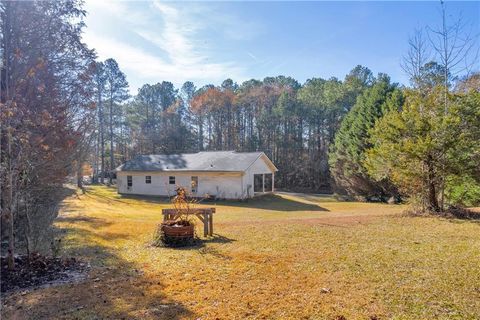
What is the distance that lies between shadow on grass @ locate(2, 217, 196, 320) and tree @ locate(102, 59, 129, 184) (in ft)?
119

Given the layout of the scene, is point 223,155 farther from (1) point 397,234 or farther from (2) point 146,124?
(2) point 146,124

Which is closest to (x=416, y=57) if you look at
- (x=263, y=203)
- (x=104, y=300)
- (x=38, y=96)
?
(x=263, y=203)

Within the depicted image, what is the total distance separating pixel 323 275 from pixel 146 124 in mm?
46430

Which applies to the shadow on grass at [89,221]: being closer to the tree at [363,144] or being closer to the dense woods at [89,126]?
the dense woods at [89,126]

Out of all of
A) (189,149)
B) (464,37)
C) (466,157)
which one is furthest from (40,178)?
(189,149)

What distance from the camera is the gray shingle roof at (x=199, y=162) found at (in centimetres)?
2509

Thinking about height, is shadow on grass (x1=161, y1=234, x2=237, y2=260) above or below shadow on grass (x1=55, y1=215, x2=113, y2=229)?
above

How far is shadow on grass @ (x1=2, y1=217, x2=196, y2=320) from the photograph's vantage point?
4.09m

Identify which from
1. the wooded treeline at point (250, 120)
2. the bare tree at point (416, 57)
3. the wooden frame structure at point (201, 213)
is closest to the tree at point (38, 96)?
the wooden frame structure at point (201, 213)

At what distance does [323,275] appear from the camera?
17.6 ft

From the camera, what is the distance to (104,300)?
457 centimetres

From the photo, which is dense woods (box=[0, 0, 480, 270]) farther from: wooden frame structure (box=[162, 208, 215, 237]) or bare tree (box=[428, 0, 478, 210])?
wooden frame structure (box=[162, 208, 215, 237])

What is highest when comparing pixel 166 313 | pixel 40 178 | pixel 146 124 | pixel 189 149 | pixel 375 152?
pixel 146 124

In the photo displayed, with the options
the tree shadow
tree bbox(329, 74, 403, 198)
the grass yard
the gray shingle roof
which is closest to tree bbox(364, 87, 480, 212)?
the grass yard
